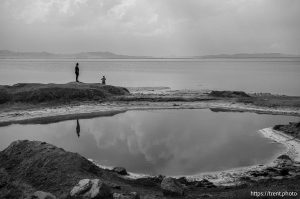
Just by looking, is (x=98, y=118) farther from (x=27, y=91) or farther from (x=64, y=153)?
(x=64, y=153)

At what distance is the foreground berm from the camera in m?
10.3

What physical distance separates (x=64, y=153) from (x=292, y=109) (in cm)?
2187

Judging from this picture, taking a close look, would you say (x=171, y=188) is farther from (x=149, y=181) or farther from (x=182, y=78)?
(x=182, y=78)

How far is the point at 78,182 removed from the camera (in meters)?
11.1

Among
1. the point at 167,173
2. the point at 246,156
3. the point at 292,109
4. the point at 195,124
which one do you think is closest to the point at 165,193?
the point at 167,173

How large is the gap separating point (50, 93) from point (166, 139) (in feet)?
47.3

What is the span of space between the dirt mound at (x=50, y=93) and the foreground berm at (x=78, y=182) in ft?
57.1

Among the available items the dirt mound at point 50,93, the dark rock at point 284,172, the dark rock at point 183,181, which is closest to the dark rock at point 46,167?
the dark rock at point 183,181

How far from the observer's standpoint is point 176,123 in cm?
2552

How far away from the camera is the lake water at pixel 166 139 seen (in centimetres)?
1674

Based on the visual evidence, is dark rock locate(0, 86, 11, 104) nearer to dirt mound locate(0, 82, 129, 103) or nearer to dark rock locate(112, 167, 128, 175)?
dirt mound locate(0, 82, 129, 103)

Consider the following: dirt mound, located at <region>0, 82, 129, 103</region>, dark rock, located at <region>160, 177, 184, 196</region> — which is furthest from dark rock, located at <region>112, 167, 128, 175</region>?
dirt mound, located at <region>0, 82, 129, 103</region>

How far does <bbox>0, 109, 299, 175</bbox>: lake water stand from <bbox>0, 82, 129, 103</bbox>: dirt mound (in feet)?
18.7

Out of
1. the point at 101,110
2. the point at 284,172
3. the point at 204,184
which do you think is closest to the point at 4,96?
the point at 101,110
